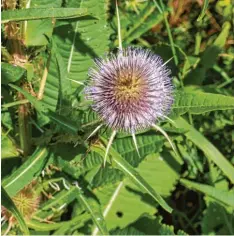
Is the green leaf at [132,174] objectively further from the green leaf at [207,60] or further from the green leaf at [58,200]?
the green leaf at [207,60]

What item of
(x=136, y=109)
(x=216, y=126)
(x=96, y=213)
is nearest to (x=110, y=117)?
(x=136, y=109)

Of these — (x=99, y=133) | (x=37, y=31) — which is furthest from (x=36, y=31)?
(x=99, y=133)

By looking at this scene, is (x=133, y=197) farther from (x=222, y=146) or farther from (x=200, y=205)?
(x=222, y=146)

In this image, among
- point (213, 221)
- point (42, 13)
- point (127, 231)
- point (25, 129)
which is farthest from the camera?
point (213, 221)

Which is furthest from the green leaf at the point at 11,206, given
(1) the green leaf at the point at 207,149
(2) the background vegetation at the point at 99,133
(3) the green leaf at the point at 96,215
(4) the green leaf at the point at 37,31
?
(1) the green leaf at the point at 207,149

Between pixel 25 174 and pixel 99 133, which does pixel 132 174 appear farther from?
pixel 25 174
